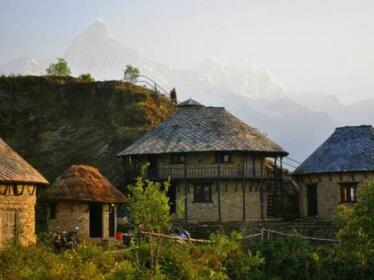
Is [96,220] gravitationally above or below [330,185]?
below

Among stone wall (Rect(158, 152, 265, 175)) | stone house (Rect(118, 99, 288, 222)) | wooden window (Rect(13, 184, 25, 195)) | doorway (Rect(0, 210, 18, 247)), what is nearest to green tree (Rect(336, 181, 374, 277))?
stone house (Rect(118, 99, 288, 222))

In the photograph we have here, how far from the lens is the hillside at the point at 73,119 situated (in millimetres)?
58500

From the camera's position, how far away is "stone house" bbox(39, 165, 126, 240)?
3909 centimetres

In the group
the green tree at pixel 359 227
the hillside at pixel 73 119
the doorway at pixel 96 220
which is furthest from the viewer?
the hillside at pixel 73 119

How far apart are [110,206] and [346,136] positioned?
62.3 feet

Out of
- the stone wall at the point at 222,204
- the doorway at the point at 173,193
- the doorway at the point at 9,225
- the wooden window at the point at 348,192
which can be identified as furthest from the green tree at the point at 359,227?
the doorway at the point at 173,193

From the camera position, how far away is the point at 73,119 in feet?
211

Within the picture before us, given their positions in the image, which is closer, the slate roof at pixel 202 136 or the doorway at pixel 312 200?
the slate roof at pixel 202 136

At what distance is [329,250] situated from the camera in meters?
39.7

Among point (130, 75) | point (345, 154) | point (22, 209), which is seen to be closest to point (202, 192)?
point (345, 154)

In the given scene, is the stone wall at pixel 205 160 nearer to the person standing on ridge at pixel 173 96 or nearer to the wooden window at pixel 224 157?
the wooden window at pixel 224 157

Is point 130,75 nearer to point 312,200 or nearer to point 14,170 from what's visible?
point 312,200

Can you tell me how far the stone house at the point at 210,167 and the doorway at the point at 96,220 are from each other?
26.1 ft

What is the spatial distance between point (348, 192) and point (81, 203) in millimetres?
19021
